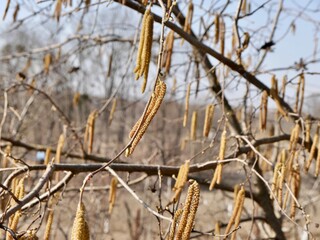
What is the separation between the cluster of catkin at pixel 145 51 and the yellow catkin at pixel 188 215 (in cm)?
19

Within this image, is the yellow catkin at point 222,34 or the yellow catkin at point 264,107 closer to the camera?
the yellow catkin at point 264,107

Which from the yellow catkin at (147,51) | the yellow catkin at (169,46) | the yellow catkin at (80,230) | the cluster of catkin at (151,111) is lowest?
the yellow catkin at (80,230)

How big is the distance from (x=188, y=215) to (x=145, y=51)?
28 cm

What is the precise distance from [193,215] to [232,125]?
183 centimetres

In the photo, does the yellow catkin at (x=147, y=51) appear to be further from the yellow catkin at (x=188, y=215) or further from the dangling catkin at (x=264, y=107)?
the dangling catkin at (x=264, y=107)

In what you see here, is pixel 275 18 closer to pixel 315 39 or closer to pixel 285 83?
pixel 315 39

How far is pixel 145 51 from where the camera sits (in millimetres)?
849

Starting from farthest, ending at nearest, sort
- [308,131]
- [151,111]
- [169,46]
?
1. [169,46]
2. [308,131]
3. [151,111]

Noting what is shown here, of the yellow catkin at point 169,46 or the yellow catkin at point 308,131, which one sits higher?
the yellow catkin at point 169,46

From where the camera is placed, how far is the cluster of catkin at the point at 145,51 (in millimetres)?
Answer: 821

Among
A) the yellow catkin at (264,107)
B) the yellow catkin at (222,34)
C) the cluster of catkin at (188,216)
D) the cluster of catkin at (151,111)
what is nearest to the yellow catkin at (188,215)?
the cluster of catkin at (188,216)

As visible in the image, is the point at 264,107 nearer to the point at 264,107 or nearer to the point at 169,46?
the point at 264,107

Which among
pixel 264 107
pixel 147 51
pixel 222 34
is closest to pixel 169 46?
pixel 222 34

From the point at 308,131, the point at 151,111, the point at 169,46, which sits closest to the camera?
the point at 151,111
